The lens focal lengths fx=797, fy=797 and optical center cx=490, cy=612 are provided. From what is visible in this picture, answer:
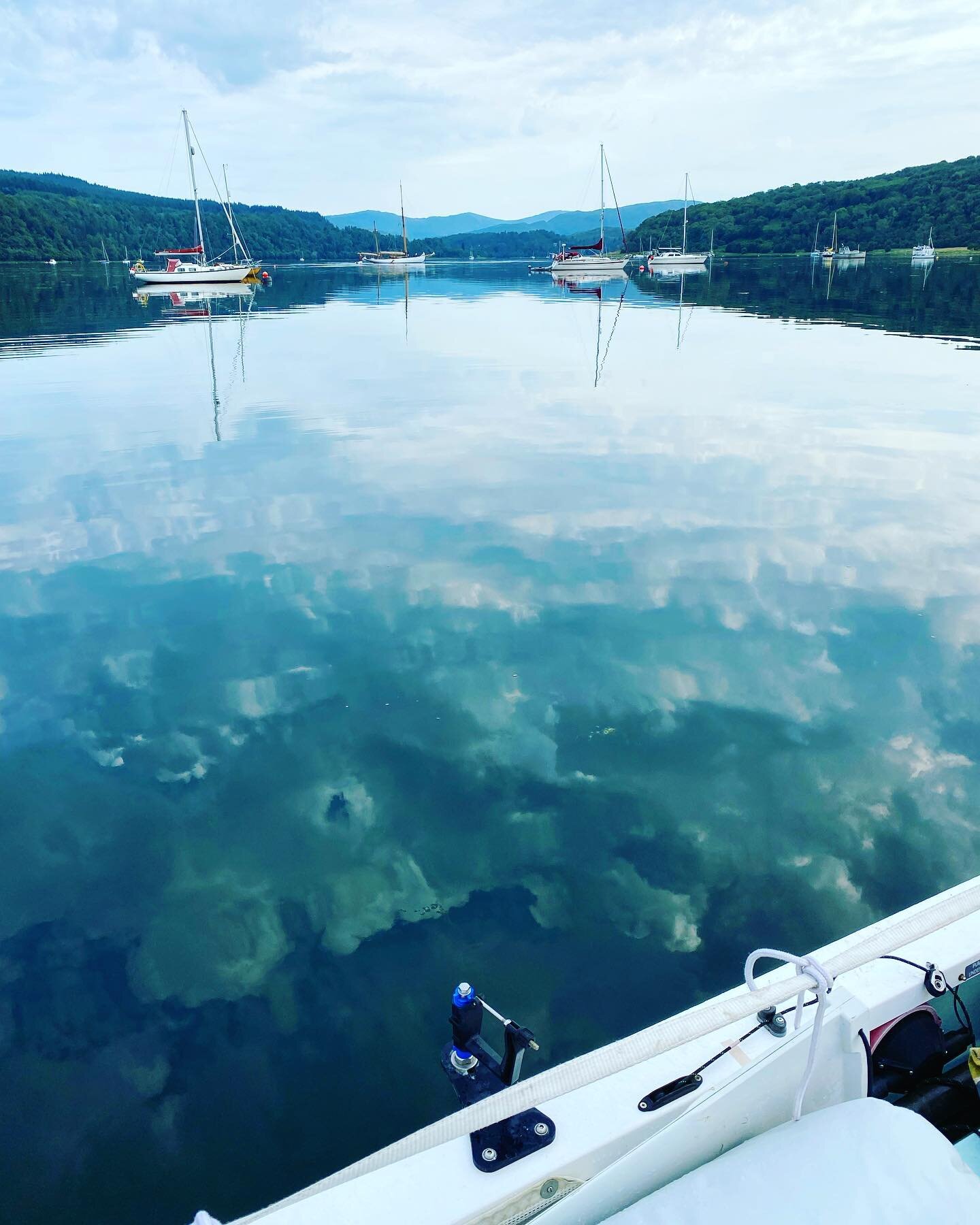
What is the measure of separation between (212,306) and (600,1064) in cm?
6923

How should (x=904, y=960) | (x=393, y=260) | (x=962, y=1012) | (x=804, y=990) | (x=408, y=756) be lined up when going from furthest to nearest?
(x=393, y=260) → (x=408, y=756) → (x=962, y=1012) → (x=904, y=960) → (x=804, y=990)

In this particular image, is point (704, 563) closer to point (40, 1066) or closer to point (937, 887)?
point (937, 887)

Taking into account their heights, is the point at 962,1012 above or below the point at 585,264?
below

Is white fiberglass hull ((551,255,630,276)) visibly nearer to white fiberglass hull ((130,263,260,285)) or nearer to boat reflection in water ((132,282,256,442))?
white fiberglass hull ((130,263,260,285))

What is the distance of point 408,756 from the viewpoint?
26.2 ft

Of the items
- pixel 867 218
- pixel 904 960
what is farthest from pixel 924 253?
pixel 904 960

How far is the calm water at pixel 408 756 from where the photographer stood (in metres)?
5.16

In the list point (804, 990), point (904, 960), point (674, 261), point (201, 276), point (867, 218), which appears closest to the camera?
point (804, 990)

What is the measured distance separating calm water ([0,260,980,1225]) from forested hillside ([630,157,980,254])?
169 meters

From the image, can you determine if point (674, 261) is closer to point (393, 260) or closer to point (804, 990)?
point (393, 260)

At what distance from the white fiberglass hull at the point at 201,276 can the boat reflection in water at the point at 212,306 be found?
0.71m

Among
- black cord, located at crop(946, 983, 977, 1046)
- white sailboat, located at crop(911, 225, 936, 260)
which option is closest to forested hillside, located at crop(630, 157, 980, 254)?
white sailboat, located at crop(911, 225, 936, 260)

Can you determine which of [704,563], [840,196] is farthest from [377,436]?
[840,196]

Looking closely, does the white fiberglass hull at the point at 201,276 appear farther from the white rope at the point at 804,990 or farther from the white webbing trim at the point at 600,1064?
the white rope at the point at 804,990
